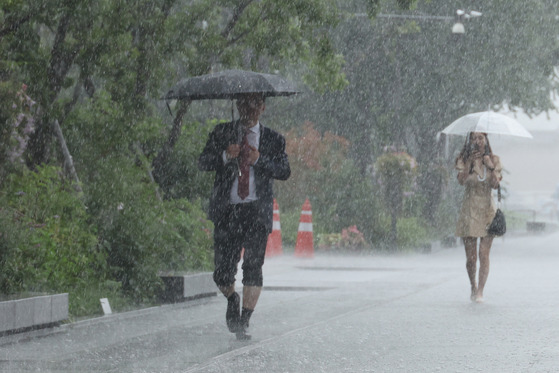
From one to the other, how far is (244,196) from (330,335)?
4.68 ft

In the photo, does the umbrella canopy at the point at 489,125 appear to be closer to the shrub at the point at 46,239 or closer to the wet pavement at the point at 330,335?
the wet pavement at the point at 330,335

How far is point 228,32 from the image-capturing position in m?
16.3

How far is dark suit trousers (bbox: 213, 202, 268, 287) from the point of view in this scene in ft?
→ 29.2

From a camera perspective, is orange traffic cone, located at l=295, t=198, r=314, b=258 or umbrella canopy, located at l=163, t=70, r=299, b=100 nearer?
umbrella canopy, located at l=163, t=70, r=299, b=100

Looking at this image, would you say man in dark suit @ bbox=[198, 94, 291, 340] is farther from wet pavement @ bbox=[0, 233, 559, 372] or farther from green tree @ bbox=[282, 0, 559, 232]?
green tree @ bbox=[282, 0, 559, 232]

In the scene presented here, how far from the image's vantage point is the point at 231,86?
907cm

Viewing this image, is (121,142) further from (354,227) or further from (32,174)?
(354,227)

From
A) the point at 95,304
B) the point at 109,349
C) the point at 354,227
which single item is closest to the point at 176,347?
the point at 109,349

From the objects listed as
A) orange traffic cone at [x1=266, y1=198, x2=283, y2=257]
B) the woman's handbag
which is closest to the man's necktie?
the woman's handbag

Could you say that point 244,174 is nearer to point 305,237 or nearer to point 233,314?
point 233,314

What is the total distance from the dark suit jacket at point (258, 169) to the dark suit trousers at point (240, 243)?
0.18ft

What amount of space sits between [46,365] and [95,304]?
10.7ft

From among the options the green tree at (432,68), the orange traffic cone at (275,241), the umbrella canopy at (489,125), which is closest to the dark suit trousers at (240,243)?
the umbrella canopy at (489,125)

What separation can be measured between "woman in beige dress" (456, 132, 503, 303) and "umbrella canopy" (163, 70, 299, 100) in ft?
11.8
